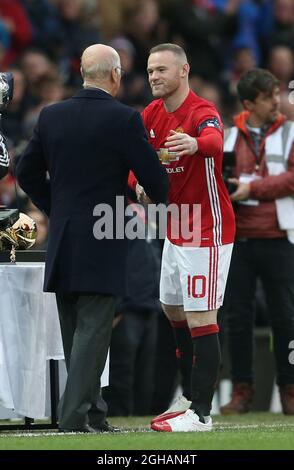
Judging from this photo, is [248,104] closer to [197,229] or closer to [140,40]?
[197,229]

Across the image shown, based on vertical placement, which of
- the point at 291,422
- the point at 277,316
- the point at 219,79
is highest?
the point at 219,79

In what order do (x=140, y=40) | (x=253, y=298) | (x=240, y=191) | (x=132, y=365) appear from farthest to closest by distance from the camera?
(x=140, y=40) < (x=132, y=365) < (x=253, y=298) < (x=240, y=191)

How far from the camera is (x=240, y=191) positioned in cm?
1014

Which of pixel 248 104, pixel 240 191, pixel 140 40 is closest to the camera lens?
pixel 240 191

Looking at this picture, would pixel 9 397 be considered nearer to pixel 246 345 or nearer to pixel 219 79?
pixel 246 345

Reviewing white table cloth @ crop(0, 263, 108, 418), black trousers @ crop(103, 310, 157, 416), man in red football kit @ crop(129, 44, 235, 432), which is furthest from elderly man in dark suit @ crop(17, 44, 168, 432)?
black trousers @ crop(103, 310, 157, 416)

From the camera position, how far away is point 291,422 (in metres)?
9.46

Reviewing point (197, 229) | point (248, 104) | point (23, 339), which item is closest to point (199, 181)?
point (197, 229)

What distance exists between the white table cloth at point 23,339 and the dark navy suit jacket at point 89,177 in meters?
0.50

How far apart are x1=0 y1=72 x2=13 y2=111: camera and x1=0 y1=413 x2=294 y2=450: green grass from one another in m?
2.08

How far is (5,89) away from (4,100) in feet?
0.24

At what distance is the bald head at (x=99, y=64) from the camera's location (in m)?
8.06
